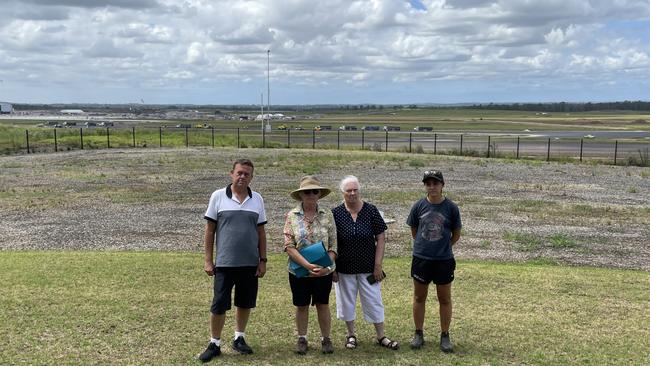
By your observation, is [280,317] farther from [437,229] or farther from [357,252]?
[437,229]

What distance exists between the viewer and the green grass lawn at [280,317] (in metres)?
5.45

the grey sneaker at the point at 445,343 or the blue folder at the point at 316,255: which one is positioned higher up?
the blue folder at the point at 316,255

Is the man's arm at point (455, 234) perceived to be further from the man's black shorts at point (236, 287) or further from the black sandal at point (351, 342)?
the man's black shorts at point (236, 287)

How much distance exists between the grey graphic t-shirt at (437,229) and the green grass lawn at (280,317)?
95 centimetres

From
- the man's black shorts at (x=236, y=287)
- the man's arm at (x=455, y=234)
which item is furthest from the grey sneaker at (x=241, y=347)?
the man's arm at (x=455, y=234)

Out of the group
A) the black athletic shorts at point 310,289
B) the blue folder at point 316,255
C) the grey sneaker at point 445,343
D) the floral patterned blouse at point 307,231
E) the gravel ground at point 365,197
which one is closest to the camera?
the blue folder at point 316,255

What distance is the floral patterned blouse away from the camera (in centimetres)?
517

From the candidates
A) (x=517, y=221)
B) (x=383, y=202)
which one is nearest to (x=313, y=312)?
(x=517, y=221)

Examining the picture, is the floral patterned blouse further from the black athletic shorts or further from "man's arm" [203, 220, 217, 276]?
"man's arm" [203, 220, 217, 276]

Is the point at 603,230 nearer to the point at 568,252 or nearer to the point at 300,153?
the point at 568,252

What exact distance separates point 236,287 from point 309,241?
0.84 m

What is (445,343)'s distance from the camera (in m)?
5.60

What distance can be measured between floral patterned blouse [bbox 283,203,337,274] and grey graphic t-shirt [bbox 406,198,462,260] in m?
0.83

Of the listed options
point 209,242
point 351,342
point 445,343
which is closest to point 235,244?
point 209,242
